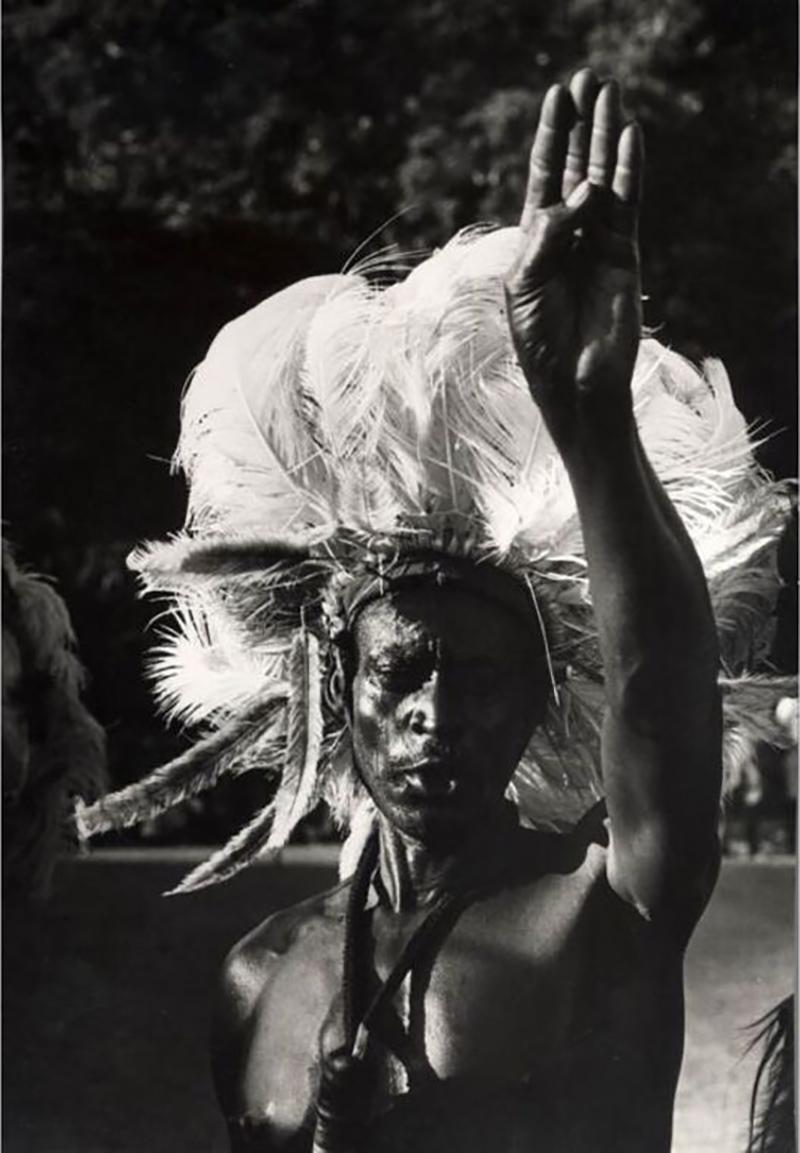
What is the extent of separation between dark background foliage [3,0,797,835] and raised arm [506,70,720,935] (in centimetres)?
18

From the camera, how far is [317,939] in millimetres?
1833

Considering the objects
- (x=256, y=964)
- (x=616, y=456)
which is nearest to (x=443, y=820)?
(x=256, y=964)

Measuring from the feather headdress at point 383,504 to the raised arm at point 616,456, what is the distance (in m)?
0.08

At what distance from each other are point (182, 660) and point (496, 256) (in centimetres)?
54

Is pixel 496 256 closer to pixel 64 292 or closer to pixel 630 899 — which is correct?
pixel 64 292

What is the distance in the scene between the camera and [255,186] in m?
2.02

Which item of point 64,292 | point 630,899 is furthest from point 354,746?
point 64,292

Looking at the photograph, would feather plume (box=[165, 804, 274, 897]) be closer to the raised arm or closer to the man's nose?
the man's nose

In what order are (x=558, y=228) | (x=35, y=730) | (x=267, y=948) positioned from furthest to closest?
(x=35, y=730)
(x=267, y=948)
(x=558, y=228)

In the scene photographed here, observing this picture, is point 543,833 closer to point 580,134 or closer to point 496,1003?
point 496,1003

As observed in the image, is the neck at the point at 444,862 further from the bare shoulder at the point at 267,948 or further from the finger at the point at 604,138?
the finger at the point at 604,138

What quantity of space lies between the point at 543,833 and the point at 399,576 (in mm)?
297

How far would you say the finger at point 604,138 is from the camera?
5.40 feet

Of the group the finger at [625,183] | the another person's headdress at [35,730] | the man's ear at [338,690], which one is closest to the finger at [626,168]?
the finger at [625,183]
